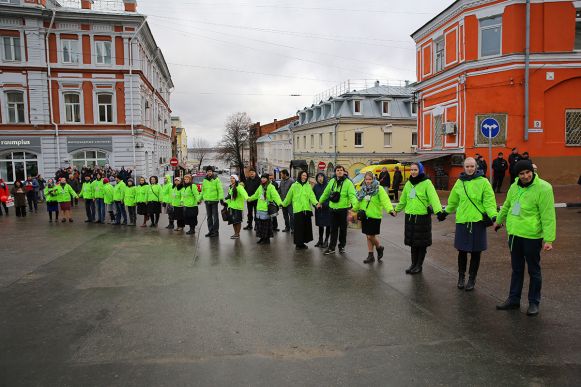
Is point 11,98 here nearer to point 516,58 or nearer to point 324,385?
point 516,58

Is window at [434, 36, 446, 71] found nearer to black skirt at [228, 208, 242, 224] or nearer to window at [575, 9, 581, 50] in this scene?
window at [575, 9, 581, 50]

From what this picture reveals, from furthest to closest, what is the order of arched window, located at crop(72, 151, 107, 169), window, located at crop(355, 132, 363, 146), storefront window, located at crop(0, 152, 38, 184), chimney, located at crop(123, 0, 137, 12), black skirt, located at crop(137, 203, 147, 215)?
window, located at crop(355, 132, 363, 146), chimney, located at crop(123, 0, 137, 12), arched window, located at crop(72, 151, 107, 169), storefront window, located at crop(0, 152, 38, 184), black skirt, located at crop(137, 203, 147, 215)

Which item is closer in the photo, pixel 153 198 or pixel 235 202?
pixel 235 202

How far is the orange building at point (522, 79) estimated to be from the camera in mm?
21281

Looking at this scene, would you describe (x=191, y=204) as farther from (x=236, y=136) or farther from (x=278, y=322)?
(x=236, y=136)

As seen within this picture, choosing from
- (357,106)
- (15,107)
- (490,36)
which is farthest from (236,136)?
(490,36)

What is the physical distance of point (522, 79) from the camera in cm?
2170

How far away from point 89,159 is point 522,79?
2945 centimetres

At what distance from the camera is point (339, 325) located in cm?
560

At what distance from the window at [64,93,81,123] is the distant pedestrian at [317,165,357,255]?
29704 mm

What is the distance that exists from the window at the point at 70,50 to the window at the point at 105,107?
3.07 metres

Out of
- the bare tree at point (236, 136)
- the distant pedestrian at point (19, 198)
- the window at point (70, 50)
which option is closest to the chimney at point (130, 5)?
the window at point (70, 50)

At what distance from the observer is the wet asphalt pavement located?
14.4 feet

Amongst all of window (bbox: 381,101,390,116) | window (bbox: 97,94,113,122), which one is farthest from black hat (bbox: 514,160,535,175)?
window (bbox: 381,101,390,116)
